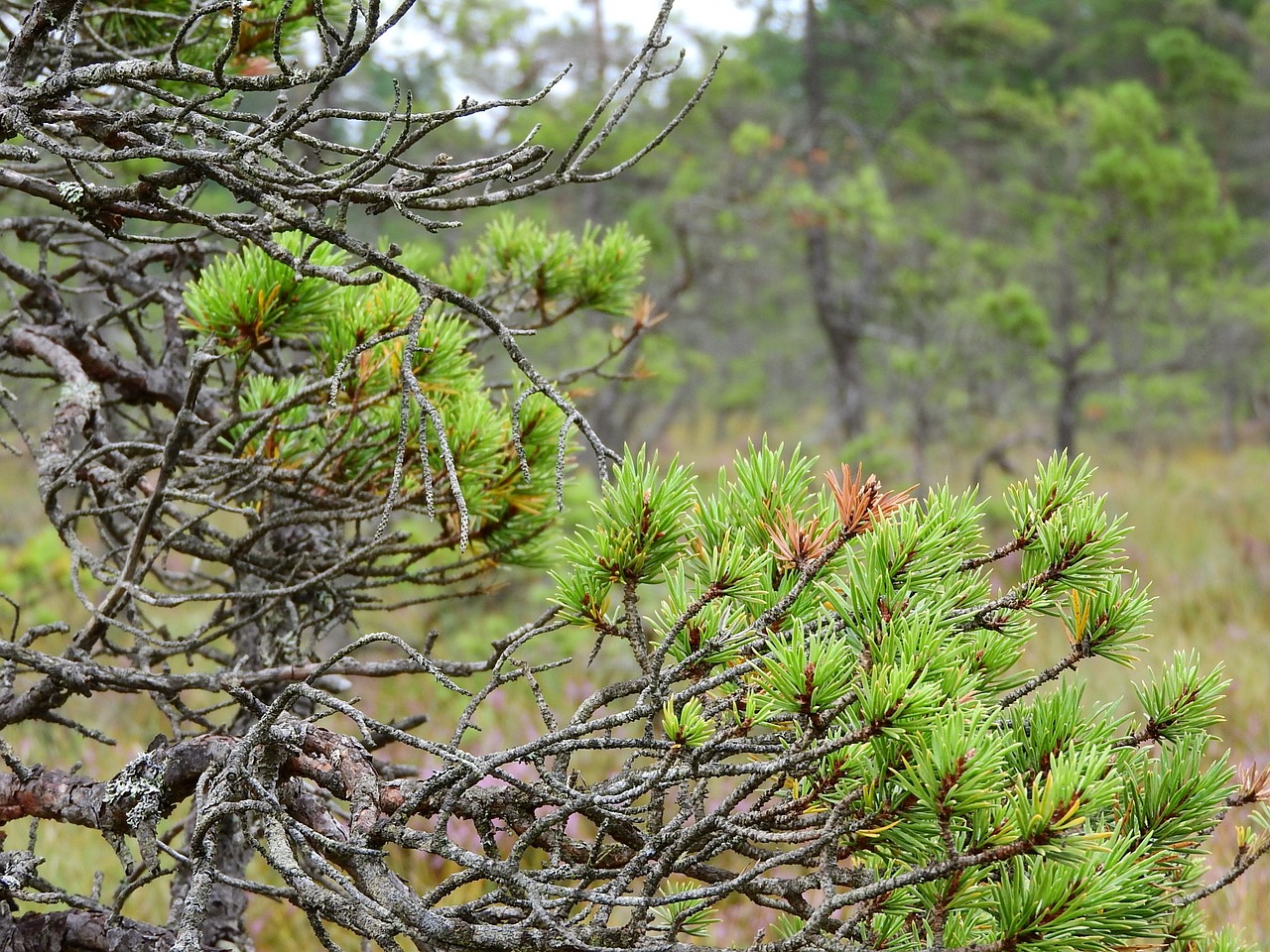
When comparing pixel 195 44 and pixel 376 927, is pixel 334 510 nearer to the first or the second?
pixel 376 927

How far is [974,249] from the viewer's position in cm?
1176

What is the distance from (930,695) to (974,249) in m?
12.0

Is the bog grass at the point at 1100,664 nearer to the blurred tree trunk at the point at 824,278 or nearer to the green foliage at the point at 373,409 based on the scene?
the green foliage at the point at 373,409

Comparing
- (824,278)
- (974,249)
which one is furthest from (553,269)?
(974,249)

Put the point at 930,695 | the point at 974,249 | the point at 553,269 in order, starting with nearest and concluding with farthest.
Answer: the point at 930,695
the point at 553,269
the point at 974,249

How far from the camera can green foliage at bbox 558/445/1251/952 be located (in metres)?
0.81

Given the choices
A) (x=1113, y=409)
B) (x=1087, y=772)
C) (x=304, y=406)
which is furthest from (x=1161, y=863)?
(x=1113, y=409)

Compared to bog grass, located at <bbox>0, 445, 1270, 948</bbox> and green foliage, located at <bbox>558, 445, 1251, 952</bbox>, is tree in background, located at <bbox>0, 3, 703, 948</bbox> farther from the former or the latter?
bog grass, located at <bbox>0, 445, 1270, 948</bbox>

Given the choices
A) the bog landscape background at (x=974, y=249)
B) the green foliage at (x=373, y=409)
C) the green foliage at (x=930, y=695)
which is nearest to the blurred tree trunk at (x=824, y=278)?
the bog landscape background at (x=974, y=249)

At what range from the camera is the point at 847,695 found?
795mm

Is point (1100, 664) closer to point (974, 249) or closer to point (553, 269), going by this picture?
point (553, 269)

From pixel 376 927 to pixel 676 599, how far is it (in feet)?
1.45

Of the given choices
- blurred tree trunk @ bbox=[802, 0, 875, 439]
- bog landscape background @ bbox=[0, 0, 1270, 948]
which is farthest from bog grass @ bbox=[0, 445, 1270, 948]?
blurred tree trunk @ bbox=[802, 0, 875, 439]

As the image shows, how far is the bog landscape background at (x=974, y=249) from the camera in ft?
29.3
